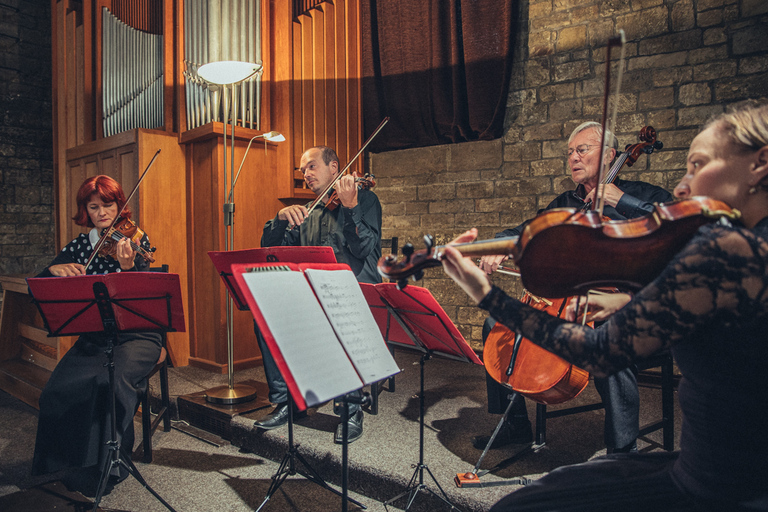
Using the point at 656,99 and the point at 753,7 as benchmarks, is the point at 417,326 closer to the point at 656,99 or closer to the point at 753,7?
the point at 656,99

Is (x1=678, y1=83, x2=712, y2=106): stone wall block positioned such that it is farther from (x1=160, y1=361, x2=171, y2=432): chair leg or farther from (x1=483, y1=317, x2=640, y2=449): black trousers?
(x1=160, y1=361, x2=171, y2=432): chair leg

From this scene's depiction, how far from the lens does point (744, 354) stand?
33.6 inches

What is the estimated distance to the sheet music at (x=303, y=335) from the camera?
1.15 meters

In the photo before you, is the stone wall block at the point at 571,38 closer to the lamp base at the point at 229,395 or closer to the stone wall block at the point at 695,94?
the stone wall block at the point at 695,94

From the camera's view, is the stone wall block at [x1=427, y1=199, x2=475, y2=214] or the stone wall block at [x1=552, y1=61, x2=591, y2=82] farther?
the stone wall block at [x1=427, y1=199, x2=475, y2=214]

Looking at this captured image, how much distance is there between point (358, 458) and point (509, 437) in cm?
68

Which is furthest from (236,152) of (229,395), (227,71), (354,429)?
(354,429)

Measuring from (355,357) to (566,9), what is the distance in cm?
327

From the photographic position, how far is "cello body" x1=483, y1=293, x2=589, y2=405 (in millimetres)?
1769

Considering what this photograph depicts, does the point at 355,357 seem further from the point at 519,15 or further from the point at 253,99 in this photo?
the point at 519,15

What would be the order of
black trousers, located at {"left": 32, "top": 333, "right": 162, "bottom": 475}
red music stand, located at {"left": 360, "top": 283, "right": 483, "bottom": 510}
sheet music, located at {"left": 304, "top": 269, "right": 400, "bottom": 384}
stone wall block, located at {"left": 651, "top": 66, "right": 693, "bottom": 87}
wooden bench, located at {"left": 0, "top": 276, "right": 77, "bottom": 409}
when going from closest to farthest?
1. sheet music, located at {"left": 304, "top": 269, "right": 400, "bottom": 384}
2. red music stand, located at {"left": 360, "top": 283, "right": 483, "bottom": 510}
3. black trousers, located at {"left": 32, "top": 333, "right": 162, "bottom": 475}
4. stone wall block, located at {"left": 651, "top": 66, "right": 693, "bottom": 87}
5. wooden bench, located at {"left": 0, "top": 276, "right": 77, "bottom": 409}

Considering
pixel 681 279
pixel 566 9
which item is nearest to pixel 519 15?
pixel 566 9

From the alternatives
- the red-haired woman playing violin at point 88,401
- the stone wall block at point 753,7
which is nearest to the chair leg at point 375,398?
the red-haired woman playing violin at point 88,401

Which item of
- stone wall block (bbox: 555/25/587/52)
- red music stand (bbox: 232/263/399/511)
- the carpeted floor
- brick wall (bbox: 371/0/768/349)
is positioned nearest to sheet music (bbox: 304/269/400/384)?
red music stand (bbox: 232/263/399/511)
